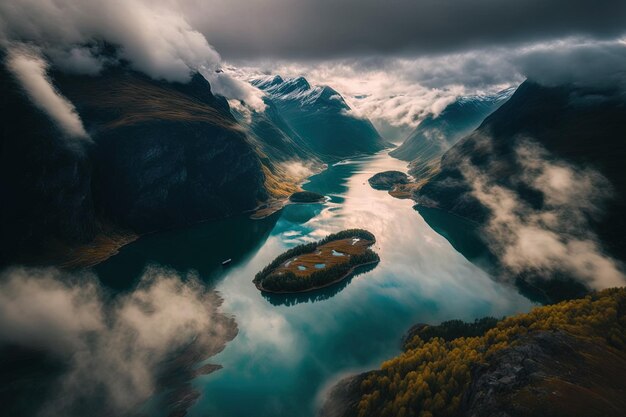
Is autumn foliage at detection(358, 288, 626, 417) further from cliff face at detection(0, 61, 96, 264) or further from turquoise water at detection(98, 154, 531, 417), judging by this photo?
cliff face at detection(0, 61, 96, 264)

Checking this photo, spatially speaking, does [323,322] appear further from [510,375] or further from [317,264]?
[510,375]

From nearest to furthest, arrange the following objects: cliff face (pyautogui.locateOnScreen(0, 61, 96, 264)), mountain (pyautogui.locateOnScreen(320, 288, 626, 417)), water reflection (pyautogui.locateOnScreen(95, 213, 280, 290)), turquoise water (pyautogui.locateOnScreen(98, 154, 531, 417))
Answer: mountain (pyautogui.locateOnScreen(320, 288, 626, 417)) → turquoise water (pyautogui.locateOnScreen(98, 154, 531, 417)) → water reflection (pyautogui.locateOnScreen(95, 213, 280, 290)) → cliff face (pyautogui.locateOnScreen(0, 61, 96, 264))

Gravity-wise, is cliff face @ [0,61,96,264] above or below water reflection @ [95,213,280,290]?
above

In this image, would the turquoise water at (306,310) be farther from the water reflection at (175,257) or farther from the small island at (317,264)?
the small island at (317,264)

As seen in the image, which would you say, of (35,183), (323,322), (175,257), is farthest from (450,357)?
(35,183)

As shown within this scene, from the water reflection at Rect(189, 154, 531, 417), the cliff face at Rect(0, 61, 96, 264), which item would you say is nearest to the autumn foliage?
the water reflection at Rect(189, 154, 531, 417)

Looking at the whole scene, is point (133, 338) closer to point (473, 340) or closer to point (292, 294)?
point (292, 294)
